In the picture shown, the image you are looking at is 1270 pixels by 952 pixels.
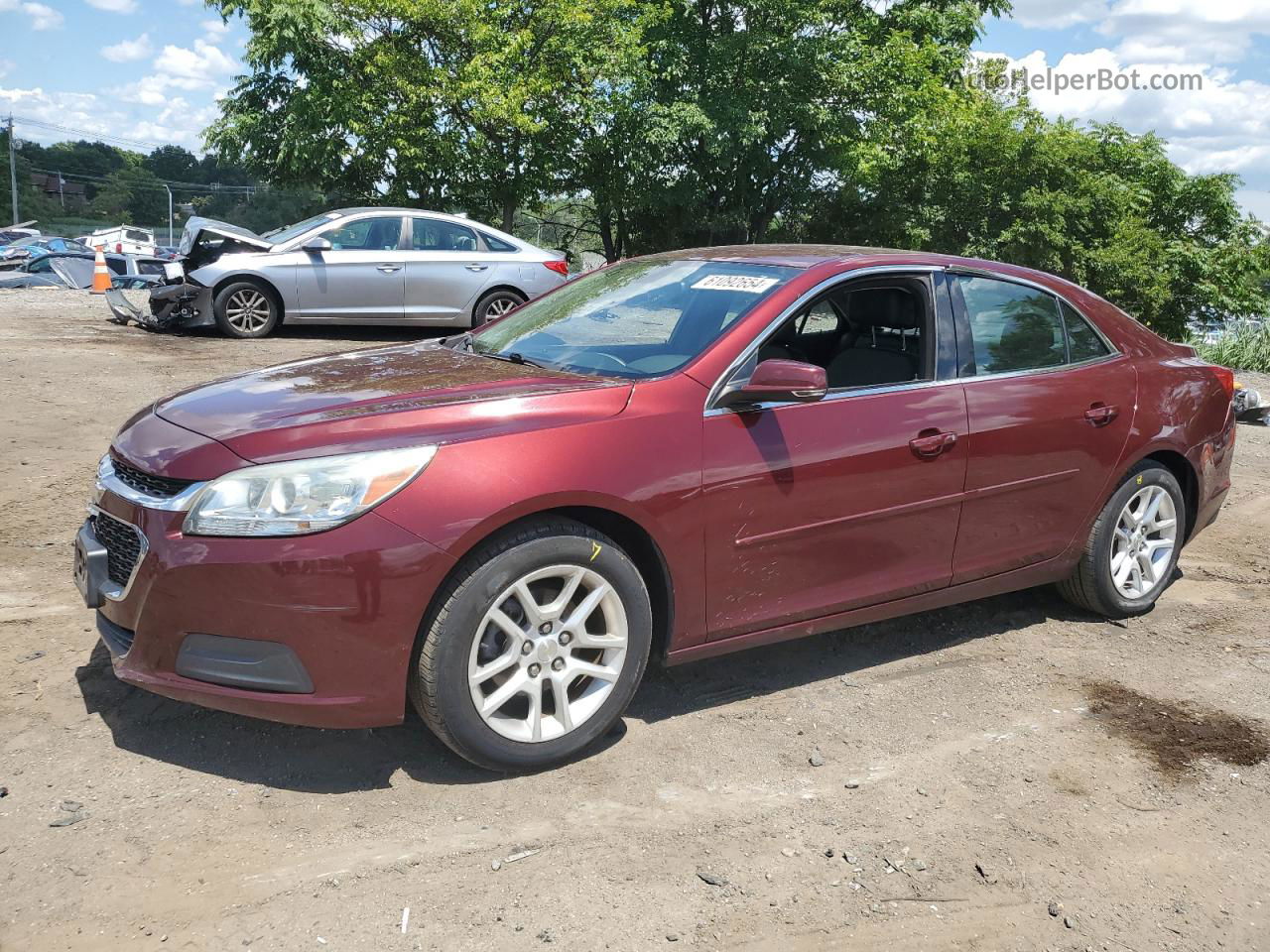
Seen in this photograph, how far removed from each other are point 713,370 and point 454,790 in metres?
1.56

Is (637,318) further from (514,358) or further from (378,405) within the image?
(378,405)

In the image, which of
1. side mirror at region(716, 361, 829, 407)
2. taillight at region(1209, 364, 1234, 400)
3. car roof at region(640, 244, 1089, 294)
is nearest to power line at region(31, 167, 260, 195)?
car roof at region(640, 244, 1089, 294)

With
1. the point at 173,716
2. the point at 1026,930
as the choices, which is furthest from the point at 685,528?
the point at 173,716

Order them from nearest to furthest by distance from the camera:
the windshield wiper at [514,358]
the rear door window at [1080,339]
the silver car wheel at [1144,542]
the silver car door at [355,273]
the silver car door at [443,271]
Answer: the windshield wiper at [514,358] < the rear door window at [1080,339] < the silver car wheel at [1144,542] < the silver car door at [355,273] < the silver car door at [443,271]

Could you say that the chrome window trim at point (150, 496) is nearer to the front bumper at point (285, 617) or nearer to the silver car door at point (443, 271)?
the front bumper at point (285, 617)

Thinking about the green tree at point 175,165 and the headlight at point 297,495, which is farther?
the green tree at point 175,165

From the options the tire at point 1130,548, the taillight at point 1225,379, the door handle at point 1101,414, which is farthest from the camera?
the taillight at point 1225,379

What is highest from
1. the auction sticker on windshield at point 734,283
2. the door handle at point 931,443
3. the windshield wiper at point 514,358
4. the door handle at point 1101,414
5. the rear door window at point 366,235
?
the rear door window at point 366,235

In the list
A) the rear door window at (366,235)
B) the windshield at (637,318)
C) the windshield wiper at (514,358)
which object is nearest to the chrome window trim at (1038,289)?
the windshield at (637,318)

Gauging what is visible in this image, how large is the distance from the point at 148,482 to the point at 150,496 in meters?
0.07

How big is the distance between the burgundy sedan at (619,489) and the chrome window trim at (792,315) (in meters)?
0.01

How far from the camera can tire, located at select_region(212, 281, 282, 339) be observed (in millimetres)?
12375

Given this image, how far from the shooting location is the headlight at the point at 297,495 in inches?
120

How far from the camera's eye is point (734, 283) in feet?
13.8
